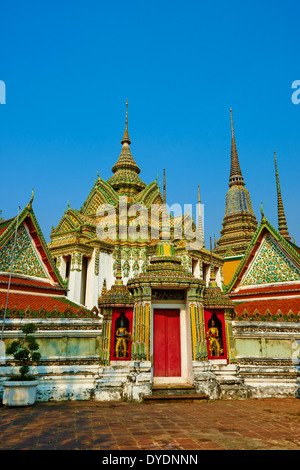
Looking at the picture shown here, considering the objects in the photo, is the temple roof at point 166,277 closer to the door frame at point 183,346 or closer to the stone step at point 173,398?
the door frame at point 183,346

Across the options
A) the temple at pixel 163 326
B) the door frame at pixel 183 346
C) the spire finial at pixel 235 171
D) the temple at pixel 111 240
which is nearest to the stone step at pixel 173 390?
the temple at pixel 163 326

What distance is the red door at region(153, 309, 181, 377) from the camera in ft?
35.2

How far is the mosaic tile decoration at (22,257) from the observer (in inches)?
552

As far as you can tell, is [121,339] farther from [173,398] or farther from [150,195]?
[150,195]

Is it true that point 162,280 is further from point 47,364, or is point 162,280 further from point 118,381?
point 47,364

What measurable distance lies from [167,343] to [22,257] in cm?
720

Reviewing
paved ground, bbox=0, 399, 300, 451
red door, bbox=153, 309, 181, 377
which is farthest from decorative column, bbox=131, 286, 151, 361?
paved ground, bbox=0, 399, 300, 451

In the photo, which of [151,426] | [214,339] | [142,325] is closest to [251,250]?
[214,339]

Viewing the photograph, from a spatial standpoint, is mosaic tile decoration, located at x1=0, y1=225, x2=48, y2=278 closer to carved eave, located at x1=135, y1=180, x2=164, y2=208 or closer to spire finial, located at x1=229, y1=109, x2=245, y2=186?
carved eave, located at x1=135, y1=180, x2=164, y2=208

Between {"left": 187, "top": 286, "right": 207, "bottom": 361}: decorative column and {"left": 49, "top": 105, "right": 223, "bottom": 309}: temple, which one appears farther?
{"left": 49, "top": 105, "right": 223, "bottom": 309}: temple

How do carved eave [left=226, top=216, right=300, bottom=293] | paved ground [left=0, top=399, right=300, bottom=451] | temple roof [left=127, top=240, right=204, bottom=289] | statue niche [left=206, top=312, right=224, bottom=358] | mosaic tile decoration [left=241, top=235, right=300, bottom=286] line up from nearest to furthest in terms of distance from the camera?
paved ground [left=0, top=399, right=300, bottom=451], temple roof [left=127, top=240, right=204, bottom=289], statue niche [left=206, top=312, right=224, bottom=358], mosaic tile decoration [left=241, top=235, right=300, bottom=286], carved eave [left=226, top=216, right=300, bottom=293]

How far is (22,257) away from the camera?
14695 millimetres

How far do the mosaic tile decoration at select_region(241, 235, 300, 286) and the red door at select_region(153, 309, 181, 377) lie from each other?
6.08 meters

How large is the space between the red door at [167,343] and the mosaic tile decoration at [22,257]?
621 centimetres
